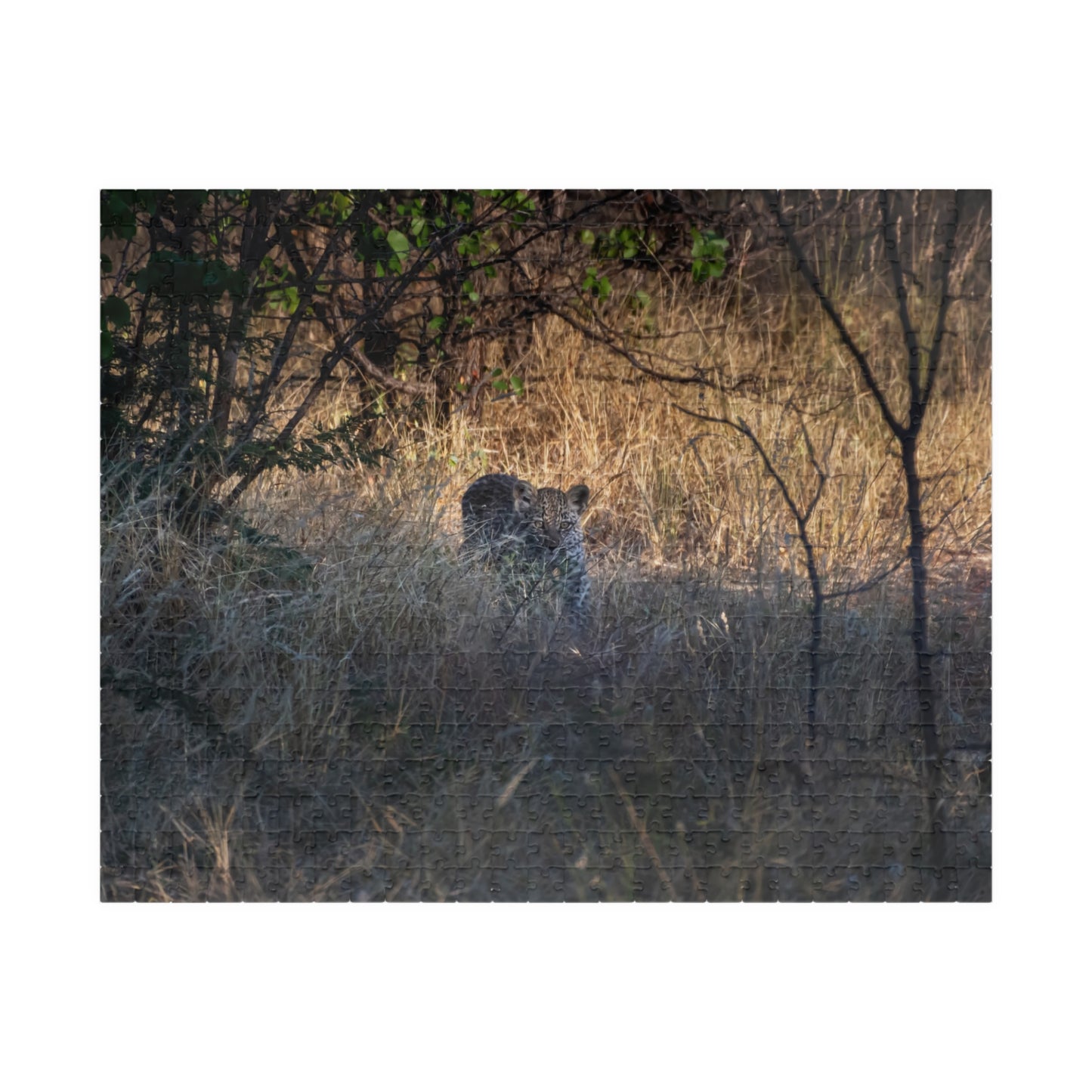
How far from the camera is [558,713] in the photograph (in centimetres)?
379

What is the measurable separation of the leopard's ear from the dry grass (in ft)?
1.70

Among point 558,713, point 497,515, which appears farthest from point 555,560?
point 558,713

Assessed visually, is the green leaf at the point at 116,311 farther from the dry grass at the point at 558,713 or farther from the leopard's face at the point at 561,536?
the leopard's face at the point at 561,536

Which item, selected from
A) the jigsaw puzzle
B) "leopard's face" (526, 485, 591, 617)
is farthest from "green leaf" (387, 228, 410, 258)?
"leopard's face" (526, 485, 591, 617)

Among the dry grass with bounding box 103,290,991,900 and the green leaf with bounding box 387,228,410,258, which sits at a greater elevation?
the green leaf with bounding box 387,228,410,258

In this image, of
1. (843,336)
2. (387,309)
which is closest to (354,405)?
(387,309)

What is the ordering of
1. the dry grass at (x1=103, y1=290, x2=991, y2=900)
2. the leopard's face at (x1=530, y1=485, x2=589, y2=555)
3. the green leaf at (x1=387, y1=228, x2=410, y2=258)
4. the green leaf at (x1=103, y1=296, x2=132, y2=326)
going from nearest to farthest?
the dry grass at (x1=103, y1=290, x2=991, y2=900), the green leaf at (x1=103, y1=296, x2=132, y2=326), the green leaf at (x1=387, y1=228, x2=410, y2=258), the leopard's face at (x1=530, y1=485, x2=589, y2=555)

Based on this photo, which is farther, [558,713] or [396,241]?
[396,241]

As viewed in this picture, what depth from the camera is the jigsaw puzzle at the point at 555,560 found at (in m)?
3.77

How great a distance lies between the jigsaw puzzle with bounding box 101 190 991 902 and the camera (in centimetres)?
377

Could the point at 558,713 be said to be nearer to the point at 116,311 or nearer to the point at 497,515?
the point at 497,515

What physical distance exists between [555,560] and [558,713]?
946mm

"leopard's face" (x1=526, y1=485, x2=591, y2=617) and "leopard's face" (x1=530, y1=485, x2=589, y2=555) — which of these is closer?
"leopard's face" (x1=526, y1=485, x2=591, y2=617)

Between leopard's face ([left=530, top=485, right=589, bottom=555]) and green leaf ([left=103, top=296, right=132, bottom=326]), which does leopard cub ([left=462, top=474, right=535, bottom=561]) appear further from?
green leaf ([left=103, top=296, right=132, bottom=326])
